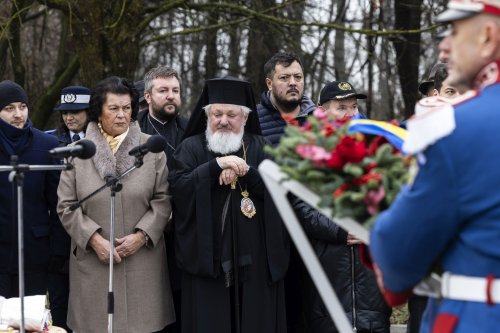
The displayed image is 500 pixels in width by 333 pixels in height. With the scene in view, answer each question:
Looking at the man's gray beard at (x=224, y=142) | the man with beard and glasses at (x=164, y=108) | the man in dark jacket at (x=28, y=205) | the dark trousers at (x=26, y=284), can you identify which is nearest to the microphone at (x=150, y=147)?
the man's gray beard at (x=224, y=142)

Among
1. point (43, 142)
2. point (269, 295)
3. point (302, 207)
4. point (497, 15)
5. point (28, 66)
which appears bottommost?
point (269, 295)

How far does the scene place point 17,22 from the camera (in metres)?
13.2

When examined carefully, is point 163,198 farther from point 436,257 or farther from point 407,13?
point 407,13

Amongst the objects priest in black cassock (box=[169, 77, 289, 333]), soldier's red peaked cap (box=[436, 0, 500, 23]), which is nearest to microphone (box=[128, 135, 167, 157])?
priest in black cassock (box=[169, 77, 289, 333])

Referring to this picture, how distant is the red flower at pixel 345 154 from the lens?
3.20 metres

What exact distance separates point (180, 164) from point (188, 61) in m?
13.0

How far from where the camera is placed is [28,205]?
677 centimetres

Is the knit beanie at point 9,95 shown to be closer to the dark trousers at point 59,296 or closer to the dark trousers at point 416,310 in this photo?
the dark trousers at point 59,296

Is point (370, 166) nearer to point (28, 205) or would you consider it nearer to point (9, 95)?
point (28, 205)

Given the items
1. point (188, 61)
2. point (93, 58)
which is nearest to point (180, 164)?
point (93, 58)

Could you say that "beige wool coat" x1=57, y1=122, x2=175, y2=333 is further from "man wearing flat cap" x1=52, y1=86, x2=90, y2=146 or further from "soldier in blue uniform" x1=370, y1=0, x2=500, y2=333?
"soldier in blue uniform" x1=370, y1=0, x2=500, y2=333

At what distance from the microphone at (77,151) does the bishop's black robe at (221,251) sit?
97 centimetres

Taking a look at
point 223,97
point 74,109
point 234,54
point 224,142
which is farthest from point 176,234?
point 234,54

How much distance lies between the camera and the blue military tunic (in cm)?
282
